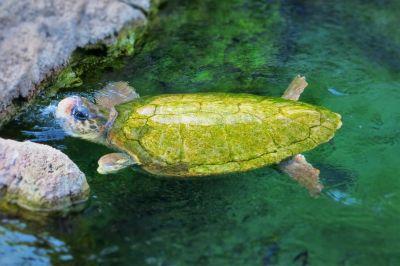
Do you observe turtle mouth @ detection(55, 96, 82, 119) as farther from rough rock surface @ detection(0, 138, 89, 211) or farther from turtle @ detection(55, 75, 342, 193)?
rough rock surface @ detection(0, 138, 89, 211)

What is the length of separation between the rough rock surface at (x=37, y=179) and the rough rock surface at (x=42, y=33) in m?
1.12

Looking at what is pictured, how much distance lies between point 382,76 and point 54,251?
4.24 meters

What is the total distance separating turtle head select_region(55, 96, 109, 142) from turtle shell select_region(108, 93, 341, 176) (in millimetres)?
188

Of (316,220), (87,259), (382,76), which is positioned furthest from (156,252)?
(382,76)

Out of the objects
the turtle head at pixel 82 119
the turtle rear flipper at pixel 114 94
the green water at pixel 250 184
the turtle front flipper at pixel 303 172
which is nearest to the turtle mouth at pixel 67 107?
the turtle head at pixel 82 119

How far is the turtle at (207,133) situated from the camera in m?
4.57

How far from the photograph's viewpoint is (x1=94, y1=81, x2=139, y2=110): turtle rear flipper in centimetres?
547

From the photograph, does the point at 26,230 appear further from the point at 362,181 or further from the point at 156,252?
the point at 362,181

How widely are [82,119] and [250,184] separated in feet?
5.65

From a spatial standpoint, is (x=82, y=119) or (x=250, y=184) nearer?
(x=250, y=184)

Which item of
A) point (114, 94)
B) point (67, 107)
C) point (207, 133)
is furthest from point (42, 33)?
point (207, 133)

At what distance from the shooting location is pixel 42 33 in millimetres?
5918

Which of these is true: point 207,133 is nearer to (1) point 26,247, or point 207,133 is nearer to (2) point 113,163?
(2) point 113,163

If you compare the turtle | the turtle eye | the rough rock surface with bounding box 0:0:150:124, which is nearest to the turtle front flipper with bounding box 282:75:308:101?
the turtle
